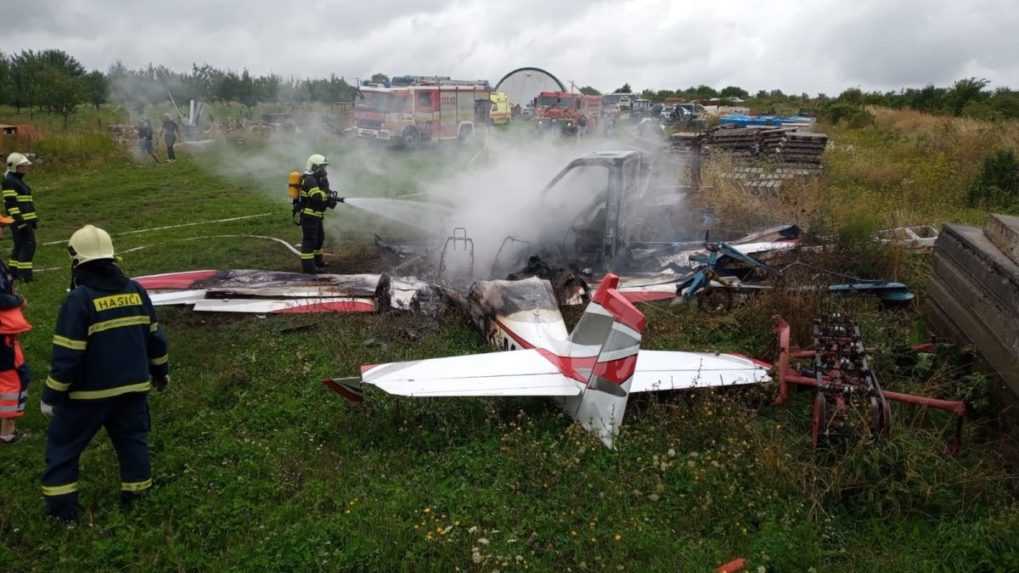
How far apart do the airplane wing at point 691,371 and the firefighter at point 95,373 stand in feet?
11.5

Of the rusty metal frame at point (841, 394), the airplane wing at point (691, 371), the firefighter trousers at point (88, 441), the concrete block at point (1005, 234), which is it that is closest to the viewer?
the firefighter trousers at point (88, 441)

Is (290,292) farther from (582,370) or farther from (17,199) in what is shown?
(582,370)

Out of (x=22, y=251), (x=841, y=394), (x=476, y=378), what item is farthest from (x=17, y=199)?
(x=841, y=394)

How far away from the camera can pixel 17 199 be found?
8070mm

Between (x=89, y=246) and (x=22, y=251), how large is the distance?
20.6ft

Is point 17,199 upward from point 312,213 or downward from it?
upward

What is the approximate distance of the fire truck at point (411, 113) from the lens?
24734 mm

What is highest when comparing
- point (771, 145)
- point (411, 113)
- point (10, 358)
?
point (411, 113)

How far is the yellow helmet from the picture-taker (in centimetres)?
352

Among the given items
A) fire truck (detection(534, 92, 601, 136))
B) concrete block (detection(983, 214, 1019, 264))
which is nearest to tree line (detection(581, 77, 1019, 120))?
fire truck (detection(534, 92, 601, 136))

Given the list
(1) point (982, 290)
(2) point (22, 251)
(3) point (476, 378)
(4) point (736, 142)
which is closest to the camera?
(3) point (476, 378)

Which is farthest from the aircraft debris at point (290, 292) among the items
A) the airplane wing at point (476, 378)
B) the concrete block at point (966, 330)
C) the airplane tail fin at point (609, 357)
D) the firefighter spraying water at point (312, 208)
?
the concrete block at point (966, 330)

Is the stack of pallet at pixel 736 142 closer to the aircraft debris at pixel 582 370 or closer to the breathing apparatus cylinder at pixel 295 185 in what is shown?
the breathing apparatus cylinder at pixel 295 185

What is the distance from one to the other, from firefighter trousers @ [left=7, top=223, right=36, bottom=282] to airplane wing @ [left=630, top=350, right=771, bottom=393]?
8.24 meters
